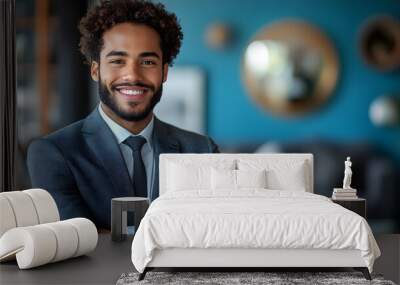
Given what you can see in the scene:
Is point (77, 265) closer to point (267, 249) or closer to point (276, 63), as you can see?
point (267, 249)

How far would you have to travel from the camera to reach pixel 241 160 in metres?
7.06

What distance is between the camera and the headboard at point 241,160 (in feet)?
22.9

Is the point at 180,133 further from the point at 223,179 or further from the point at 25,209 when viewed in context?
the point at 25,209

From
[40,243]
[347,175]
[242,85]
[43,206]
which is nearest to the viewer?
[40,243]

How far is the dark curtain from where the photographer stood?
703cm

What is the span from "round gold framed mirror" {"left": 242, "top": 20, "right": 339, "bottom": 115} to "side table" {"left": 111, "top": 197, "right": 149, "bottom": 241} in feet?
5.97

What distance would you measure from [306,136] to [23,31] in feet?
10.5

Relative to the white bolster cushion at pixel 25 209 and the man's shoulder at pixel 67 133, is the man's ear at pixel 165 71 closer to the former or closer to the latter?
the man's shoulder at pixel 67 133

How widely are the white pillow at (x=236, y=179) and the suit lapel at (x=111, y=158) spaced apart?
103cm

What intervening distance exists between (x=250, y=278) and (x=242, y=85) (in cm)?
303

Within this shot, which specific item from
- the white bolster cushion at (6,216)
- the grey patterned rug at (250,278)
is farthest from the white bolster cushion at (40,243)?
the grey patterned rug at (250,278)

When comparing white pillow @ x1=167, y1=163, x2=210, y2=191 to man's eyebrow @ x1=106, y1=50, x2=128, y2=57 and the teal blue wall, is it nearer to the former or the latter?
the teal blue wall

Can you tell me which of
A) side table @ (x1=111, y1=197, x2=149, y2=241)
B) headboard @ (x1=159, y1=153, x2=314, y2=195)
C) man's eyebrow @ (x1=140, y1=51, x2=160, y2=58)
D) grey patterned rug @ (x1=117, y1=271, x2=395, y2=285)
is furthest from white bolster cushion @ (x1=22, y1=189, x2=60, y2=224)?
man's eyebrow @ (x1=140, y1=51, x2=160, y2=58)

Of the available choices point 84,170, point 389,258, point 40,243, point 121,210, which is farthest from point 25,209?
point 389,258
